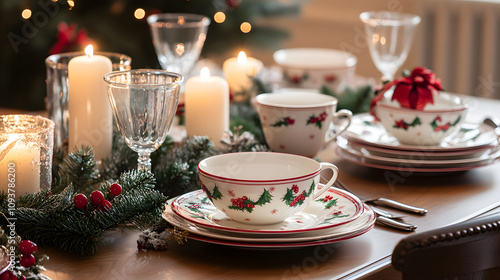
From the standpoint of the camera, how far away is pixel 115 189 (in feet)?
2.77

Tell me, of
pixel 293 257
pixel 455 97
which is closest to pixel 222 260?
pixel 293 257

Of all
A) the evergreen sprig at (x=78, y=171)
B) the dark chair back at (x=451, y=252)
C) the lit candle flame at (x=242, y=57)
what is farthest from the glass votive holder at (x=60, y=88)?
the dark chair back at (x=451, y=252)

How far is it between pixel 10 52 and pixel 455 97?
1.75m

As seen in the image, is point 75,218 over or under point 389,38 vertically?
under

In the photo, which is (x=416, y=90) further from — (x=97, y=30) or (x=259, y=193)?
(x=97, y=30)

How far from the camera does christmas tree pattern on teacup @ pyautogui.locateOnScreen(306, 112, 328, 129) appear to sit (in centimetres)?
114

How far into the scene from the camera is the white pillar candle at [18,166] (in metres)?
0.86

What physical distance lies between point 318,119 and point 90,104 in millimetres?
375

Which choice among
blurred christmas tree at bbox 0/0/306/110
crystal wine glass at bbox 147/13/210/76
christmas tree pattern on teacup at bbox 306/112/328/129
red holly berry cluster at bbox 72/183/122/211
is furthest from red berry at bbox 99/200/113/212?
blurred christmas tree at bbox 0/0/306/110

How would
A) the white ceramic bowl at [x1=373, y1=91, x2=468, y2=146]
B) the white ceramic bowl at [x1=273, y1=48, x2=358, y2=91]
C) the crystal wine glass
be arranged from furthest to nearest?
the white ceramic bowl at [x1=273, y1=48, x2=358, y2=91]
the crystal wine glass
the white ceramic bowl at [x1=373, y1=91, x2=468, y2=146]

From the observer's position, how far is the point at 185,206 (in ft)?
2.87

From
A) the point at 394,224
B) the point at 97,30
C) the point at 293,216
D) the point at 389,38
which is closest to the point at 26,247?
the point at 293,216

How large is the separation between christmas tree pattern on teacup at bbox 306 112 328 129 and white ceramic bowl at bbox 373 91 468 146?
0.38 feet

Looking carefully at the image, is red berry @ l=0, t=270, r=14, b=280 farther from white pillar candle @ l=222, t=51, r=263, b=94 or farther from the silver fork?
white pillar candle @ l=222, t=51, r=263, b=94
